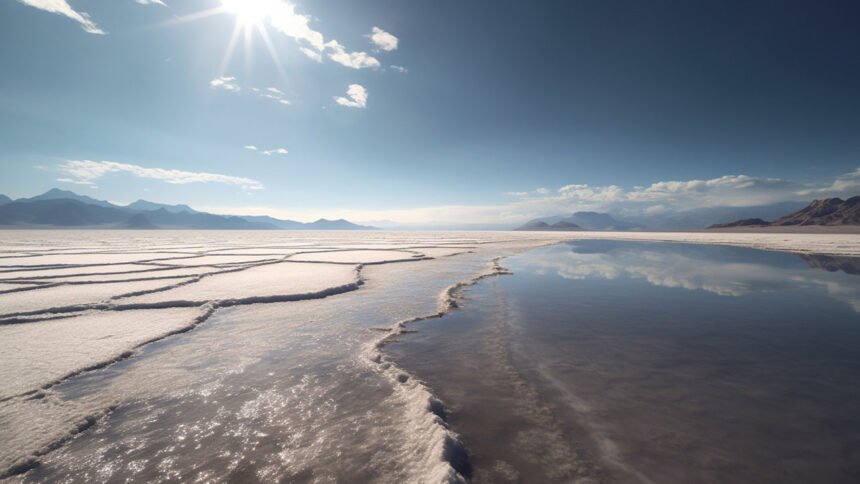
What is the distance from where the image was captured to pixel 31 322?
18.1ft

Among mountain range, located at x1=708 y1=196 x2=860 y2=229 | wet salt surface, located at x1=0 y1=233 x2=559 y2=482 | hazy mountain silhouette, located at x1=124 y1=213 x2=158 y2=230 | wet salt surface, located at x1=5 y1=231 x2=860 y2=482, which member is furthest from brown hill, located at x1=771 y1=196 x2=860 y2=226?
hazy mountain silhouette, located at x1=124 y1=213 x2=158 y2=230

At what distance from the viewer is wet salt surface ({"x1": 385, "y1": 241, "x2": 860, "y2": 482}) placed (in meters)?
2.43

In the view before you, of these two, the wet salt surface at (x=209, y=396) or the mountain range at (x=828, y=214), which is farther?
the mountain range at (x=828, y=214)

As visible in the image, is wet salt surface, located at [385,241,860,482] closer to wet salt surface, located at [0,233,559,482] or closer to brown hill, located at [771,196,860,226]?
wet salt surface, located at [0,233,559,482]

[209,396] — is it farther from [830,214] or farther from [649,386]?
[830,214]

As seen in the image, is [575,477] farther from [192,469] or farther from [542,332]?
[542,332]

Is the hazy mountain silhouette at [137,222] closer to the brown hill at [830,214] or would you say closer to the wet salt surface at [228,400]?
the wet salt surface at [228,400]

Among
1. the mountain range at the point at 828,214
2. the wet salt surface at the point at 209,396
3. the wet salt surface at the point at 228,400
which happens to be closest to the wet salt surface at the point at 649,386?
the wet salt surface at the point at 228,400

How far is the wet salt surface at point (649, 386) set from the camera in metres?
2.43

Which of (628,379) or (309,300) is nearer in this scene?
(628,379)

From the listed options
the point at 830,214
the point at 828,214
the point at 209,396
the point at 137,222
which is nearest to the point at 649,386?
the point at 209,396

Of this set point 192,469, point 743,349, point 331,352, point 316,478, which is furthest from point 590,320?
point 192,469

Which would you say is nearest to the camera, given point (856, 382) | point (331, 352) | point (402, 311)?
point (856, 382)

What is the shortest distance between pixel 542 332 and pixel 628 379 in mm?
1774
